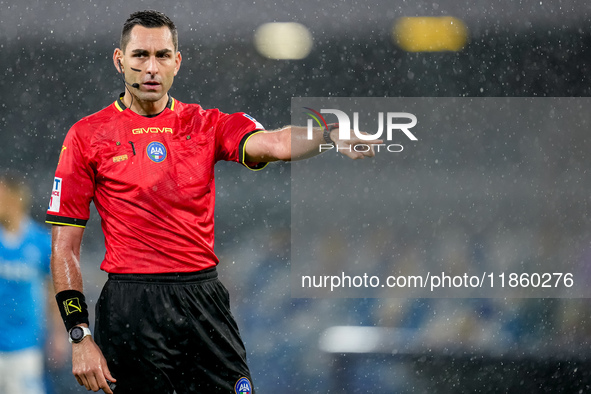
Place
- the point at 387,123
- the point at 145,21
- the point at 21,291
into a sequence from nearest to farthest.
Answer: the point at 145,21 → the point at 21,291 → the point at 387,123

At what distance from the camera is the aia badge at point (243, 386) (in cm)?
228

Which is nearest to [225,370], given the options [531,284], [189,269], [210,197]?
[189,269]

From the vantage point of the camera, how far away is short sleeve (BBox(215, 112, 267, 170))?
2342mm

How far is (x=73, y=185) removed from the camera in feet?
7.38

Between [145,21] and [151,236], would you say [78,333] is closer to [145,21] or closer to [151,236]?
[151,236]

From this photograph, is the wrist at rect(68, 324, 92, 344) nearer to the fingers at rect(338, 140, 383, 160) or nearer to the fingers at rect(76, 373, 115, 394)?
the fingers at rect(76, 373, 115, 394)

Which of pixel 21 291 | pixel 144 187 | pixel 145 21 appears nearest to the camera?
pixel 144 187

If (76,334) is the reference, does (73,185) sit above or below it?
above

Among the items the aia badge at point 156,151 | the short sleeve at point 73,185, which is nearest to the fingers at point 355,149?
the aia badge at point 156,151

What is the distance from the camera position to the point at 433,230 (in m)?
4.54

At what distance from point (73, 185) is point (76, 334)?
45 centimetres

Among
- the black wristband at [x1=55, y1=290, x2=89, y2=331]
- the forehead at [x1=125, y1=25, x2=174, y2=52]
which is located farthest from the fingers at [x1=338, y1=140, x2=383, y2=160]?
the black wristband at [x1=55, y1=290, x2=89, y2=331]

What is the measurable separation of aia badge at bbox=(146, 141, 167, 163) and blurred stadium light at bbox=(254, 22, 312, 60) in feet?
7.37

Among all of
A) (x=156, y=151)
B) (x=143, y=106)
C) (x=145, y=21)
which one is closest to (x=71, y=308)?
(x=156, y=151)
